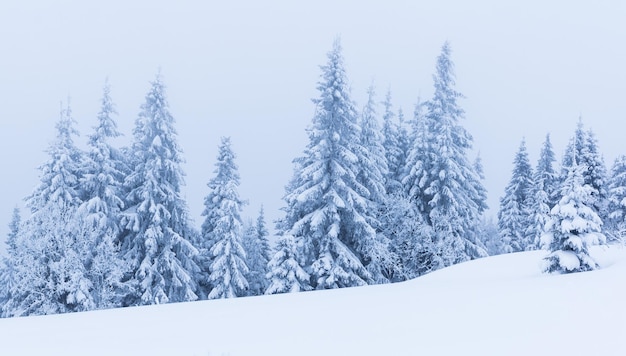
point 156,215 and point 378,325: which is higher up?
point 156,215

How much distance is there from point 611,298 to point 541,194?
32.4m

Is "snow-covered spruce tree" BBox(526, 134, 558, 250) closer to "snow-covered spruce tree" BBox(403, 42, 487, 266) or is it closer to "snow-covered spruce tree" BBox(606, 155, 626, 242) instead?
"snow-covered spruce tree" BBox(606, 155, 626, 242)

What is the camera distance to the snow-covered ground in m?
7.89

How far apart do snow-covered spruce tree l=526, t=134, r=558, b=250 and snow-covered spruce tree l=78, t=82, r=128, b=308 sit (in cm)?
2987

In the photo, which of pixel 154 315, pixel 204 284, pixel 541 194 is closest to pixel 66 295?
pixel 204 284

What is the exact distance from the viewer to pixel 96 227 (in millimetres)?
25203

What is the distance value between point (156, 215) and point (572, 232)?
19719 mm

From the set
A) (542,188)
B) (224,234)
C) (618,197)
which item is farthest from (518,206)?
(224,234)

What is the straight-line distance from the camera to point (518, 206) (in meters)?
45.3

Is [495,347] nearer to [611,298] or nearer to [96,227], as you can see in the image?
[611,298]

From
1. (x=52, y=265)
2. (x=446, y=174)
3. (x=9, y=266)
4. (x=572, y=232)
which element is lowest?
(x=9, y=266)

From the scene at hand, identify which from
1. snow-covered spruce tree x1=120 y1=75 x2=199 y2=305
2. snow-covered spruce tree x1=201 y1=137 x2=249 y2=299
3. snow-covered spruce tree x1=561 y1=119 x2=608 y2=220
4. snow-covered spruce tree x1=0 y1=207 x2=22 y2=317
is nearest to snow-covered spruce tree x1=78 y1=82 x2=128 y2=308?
snow-covered spruce tree x1=120 y1=75 x2=199 y2=305

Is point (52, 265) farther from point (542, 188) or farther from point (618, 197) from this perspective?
point (618, 197)

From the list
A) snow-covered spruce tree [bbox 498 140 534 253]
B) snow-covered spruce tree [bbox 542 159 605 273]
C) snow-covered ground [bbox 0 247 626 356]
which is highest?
snow-covered spruce tree [bbox 498 140 534 253]
